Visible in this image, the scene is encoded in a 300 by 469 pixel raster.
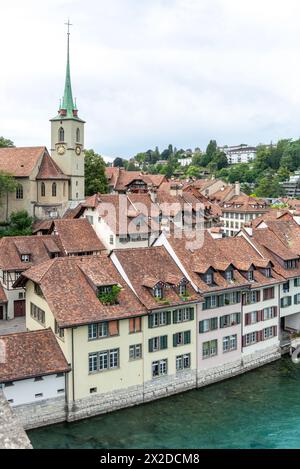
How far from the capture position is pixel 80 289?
31031 mm

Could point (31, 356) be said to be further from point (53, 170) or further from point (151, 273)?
point (53, 170)

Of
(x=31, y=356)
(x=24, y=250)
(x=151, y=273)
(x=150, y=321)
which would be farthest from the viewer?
(x=24, y=250)

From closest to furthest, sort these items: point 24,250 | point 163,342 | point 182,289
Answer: point 163,342, point 182,289, point 24,250

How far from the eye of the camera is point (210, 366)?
1357 inches

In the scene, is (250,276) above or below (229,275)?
below

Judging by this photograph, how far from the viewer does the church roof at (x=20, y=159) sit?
63.1m

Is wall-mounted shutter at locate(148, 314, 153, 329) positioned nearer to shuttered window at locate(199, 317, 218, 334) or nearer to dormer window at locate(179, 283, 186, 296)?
dormer window at locate(179, 283, 186, 296)

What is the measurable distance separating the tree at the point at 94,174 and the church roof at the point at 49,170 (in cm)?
1225

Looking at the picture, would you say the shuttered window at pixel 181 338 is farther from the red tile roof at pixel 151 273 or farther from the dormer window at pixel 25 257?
the dormer window at pixel 25 257

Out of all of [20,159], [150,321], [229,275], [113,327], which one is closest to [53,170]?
[20,159]

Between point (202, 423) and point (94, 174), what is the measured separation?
2225 inches

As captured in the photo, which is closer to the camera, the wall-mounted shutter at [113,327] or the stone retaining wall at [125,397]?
the stone retaining wall at [125,397]

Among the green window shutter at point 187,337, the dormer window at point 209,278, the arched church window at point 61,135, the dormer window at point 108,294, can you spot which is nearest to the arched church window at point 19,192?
the arched church window at point 61,135

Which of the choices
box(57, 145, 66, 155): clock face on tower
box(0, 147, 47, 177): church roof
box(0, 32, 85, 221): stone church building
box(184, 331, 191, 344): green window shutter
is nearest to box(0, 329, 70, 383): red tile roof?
box(184, 331, 191, 344): green window shutter
